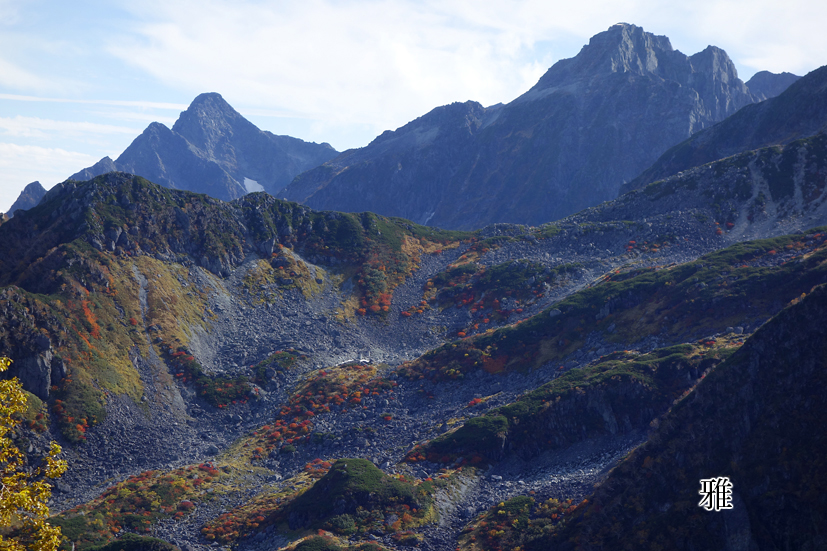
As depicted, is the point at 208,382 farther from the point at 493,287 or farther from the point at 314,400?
the point at 493,287

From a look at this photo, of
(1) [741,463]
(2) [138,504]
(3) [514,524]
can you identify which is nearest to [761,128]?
(1) [741,463]

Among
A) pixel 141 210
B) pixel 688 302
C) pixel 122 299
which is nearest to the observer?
pixel 688 302

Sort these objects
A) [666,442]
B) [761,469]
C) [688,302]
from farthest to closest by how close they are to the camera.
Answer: [688,302]
[666,442]
[761,469]

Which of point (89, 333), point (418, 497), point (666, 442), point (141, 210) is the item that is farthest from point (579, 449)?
point (141, 210)

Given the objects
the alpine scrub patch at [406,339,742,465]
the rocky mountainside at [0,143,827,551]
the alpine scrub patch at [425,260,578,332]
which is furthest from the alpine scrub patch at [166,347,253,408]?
the alpine scrub patch at [425,260,578,332]

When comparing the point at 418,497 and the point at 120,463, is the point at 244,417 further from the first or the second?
the point at 418,497

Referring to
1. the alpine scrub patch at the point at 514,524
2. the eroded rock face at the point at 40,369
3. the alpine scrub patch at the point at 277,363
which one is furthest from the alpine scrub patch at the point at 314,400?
the alpine scrub patch at the point at 514,524

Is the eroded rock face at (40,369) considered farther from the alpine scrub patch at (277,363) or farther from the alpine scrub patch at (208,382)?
the alpine scrub patch at (277,363)
